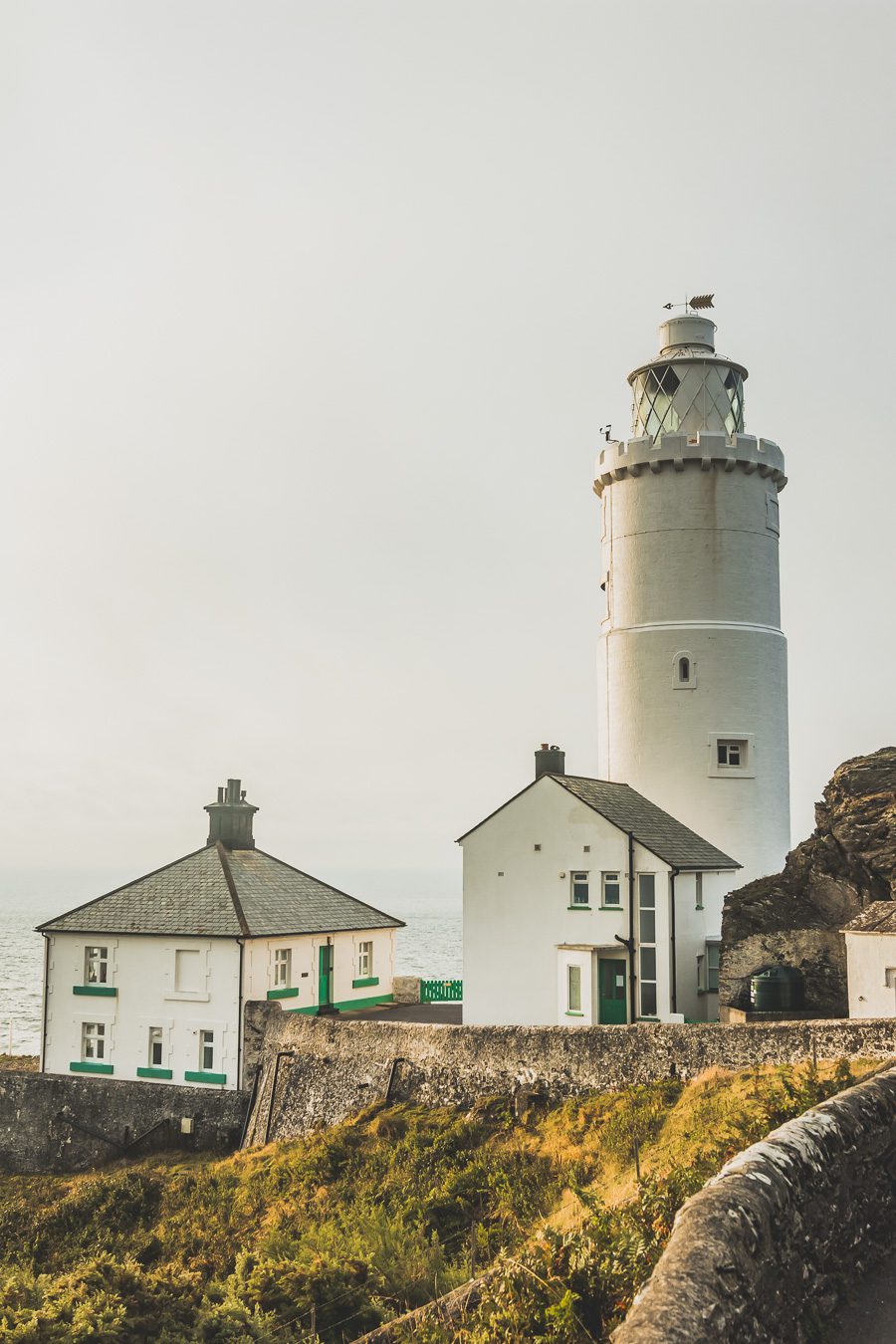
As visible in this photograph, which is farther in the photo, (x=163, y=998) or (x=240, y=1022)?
(x=163, y=998)

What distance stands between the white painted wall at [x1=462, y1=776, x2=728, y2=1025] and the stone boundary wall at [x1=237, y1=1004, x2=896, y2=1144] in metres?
4.79

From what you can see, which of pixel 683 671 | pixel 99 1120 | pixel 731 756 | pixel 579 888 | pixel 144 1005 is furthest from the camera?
pixel 683 671

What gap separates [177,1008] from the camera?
2956cm

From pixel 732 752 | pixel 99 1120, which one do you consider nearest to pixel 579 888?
pixel 732 752

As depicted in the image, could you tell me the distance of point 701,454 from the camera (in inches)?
1389

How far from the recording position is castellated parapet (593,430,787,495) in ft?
116

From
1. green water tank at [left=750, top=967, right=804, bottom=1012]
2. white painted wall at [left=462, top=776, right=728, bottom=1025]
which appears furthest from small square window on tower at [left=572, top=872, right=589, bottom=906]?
green water tank at [left=750, top=967, right=804, bottom=1012]

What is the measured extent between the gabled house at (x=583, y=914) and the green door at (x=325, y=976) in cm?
481

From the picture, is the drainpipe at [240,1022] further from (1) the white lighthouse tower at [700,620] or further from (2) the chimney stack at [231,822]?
(1) the white lighthouse tower at [700,620]

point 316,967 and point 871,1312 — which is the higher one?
point 316,967

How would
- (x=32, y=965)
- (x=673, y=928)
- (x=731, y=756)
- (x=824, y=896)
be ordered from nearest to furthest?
(x=824, y=896), (x=673, y=928), (x=731, y=756), (x=32, y=965)

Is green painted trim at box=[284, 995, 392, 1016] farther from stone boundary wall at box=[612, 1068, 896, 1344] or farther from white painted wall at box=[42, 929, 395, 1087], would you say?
stone boundary wall at box=[612, 1068, 896, 1344]

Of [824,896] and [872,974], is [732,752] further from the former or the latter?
[872,974]

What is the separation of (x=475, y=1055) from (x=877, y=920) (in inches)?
336
